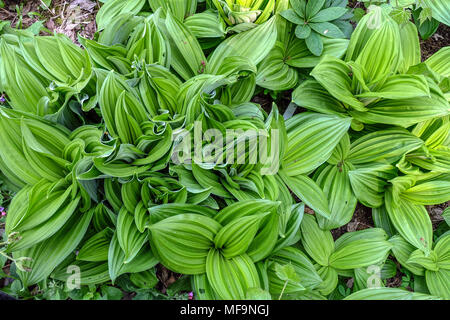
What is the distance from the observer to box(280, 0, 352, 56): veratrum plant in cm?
264

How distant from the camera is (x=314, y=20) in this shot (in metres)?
2.66

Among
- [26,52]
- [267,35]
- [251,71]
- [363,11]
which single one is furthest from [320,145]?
[26,52]

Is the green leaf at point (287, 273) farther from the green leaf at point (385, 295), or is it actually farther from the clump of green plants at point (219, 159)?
the green leaf at point (385, 295)

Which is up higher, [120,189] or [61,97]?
[61,97]

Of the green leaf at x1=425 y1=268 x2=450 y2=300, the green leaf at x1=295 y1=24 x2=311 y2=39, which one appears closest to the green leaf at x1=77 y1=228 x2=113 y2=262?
the green leaf at x1=295 y1=24 x2=311 y2=39

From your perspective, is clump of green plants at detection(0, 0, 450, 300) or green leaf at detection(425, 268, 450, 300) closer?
clump of green plants at detection(0, 0, 450, 300)

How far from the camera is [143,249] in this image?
86.7 inches

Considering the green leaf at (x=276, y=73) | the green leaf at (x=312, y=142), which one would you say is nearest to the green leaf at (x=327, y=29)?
the green leaf at (x=276, y=73)

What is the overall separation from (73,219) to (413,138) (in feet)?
8.17

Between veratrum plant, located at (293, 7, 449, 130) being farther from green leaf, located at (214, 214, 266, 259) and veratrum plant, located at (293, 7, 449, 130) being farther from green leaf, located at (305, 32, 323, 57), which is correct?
green leaf, located at (214, 214, 266, 259)

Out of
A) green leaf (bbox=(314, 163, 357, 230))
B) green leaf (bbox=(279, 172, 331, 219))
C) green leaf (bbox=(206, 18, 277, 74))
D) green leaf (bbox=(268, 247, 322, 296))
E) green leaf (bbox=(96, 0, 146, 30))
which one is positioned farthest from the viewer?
green leaf (bbox=(96, 0, 146, 30))

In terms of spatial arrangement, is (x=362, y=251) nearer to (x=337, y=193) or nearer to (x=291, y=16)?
(x=337, y=193)

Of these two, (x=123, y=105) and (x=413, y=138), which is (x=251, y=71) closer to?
(x=123, y=105)

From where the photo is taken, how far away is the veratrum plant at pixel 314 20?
264 cm
